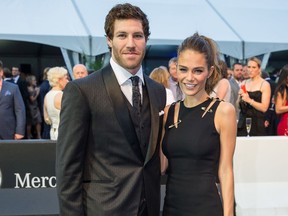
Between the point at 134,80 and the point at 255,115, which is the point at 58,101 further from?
the point at 134,80

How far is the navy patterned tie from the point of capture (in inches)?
77.4

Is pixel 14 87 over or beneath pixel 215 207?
over

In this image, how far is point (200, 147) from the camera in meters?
2.12

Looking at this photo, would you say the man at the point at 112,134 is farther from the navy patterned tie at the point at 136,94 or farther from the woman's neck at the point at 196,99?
the woman's neck at the point at 196,99

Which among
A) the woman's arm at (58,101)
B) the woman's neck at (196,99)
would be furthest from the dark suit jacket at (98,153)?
the woman's arm at (58,101)

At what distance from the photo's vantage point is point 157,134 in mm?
2027

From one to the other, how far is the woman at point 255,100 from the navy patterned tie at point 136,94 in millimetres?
3317

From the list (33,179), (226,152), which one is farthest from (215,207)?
(33,179)

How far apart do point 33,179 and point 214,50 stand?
82.9 inches

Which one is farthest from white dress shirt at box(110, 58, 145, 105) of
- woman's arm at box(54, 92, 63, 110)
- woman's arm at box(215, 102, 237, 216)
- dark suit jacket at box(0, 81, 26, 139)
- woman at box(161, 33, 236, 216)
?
dark suit jacket at box(0, 81, 26, 139)

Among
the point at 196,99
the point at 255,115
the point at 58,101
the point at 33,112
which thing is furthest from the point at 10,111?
the point at 196,99

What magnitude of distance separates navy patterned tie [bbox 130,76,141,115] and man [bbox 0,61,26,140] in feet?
12.4

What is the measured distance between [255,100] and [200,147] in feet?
10.9

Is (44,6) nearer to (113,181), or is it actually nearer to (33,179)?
(33,179)
